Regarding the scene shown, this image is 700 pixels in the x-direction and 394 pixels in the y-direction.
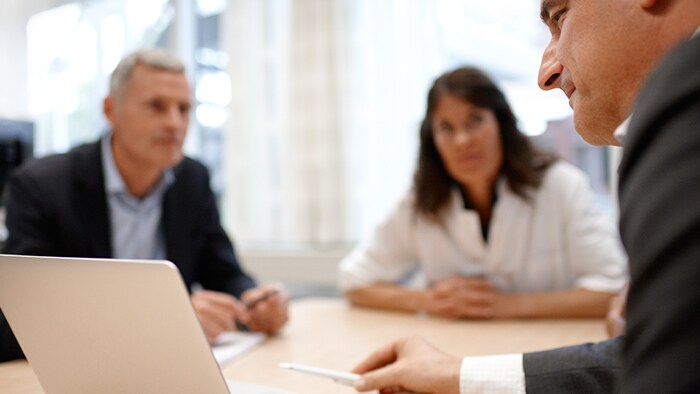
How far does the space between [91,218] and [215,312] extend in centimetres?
58

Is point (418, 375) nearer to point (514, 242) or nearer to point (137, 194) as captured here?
point (514, 242)

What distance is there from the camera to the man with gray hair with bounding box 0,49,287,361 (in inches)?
58.3

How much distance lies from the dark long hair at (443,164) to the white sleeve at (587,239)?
0.28 feet

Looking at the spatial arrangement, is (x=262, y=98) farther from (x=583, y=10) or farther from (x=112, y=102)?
(x=583, y=10)

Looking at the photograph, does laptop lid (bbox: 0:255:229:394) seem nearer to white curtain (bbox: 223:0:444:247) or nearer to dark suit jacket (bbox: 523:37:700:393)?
dark suit jacket (bbox: 523:37:700:393)

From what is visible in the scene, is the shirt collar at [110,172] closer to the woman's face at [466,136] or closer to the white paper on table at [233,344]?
the white paper on table at [233,344]

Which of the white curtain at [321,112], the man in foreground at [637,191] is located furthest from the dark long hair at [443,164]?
the man in foreground at [637,191]

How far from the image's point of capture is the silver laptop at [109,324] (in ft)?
1.82

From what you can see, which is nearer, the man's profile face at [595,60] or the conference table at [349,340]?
the man's profile face at [595,60]

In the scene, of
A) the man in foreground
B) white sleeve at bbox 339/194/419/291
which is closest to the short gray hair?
white sleeve at bbox 339/194/419/291

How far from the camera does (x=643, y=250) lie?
1.08ft

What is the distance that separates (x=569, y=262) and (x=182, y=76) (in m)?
1.31

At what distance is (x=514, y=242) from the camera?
1734 mm

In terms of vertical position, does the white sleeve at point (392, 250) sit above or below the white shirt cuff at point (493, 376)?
below
